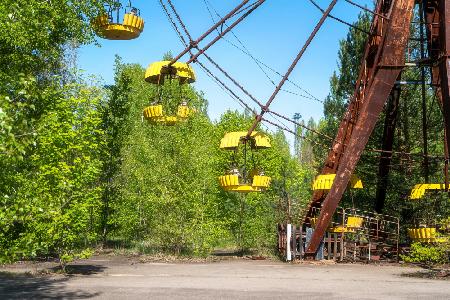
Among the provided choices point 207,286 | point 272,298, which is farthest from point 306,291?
point 207,286

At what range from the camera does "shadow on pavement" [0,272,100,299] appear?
38.8 feet

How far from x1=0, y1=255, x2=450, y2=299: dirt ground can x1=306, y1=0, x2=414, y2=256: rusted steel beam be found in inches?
127

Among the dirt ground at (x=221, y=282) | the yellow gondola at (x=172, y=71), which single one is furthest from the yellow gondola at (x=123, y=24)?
the dirt ground at (x=221, y=282)

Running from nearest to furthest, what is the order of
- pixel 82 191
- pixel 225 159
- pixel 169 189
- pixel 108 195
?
pixel 82 191 → pixel 169 189 → pixel 108 195 → pixel 225 159

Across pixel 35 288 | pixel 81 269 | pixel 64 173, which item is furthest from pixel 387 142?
pixel 35 288

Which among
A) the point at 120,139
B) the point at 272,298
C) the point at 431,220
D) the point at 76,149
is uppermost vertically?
the point at 120,139

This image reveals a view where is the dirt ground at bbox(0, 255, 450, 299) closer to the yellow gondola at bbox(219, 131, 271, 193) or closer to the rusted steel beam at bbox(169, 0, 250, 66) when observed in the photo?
the yellow gondola at bbox(219, 131, 271, 193)

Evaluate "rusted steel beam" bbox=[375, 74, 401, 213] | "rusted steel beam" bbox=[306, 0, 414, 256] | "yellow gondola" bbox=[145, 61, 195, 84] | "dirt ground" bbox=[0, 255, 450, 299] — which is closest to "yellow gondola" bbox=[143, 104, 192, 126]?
"yellow gondola" bbox=[145, 61, 195, 84]

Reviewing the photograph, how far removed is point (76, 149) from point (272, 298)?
8.08m

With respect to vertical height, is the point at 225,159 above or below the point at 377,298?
above

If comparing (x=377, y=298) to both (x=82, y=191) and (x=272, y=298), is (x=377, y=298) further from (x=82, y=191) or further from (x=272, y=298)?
(x=82, y=191)

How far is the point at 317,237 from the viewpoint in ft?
68.1

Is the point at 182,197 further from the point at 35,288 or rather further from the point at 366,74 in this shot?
the point at 35,288

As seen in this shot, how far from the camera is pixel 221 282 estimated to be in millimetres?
14414
